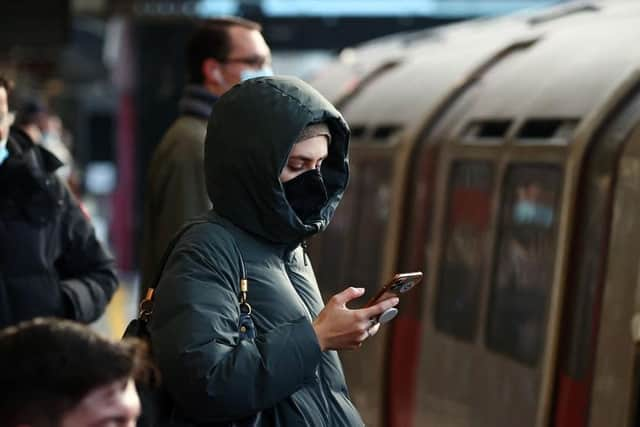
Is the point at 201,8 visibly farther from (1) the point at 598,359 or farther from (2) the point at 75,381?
(2) the point at 75,381

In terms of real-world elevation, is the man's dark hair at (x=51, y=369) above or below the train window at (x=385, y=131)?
above

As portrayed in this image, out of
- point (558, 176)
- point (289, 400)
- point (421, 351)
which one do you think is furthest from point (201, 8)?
point (289, 400)

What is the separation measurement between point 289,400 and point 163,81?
17.1 m

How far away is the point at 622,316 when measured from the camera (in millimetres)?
5289

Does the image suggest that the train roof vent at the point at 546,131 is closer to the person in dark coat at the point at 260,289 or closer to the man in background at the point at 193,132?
the man in background at the point at 193,132

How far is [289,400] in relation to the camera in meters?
3.25

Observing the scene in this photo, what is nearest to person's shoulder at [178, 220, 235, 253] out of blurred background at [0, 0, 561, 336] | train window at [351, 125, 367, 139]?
blurred background at [0, 0, 561, 336]

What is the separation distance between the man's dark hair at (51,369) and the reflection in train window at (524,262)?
3.61 metres

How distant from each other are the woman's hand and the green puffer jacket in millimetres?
31

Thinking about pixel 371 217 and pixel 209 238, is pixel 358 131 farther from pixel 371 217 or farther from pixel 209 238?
pixel 209 238

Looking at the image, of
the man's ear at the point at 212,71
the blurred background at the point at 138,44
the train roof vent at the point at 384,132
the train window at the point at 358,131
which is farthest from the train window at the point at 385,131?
the man's ear at the point at 212,71

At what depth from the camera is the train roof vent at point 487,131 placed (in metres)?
6.97

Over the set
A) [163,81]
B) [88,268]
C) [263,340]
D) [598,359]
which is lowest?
[163,81]

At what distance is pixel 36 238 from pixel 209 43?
3.03 ft
